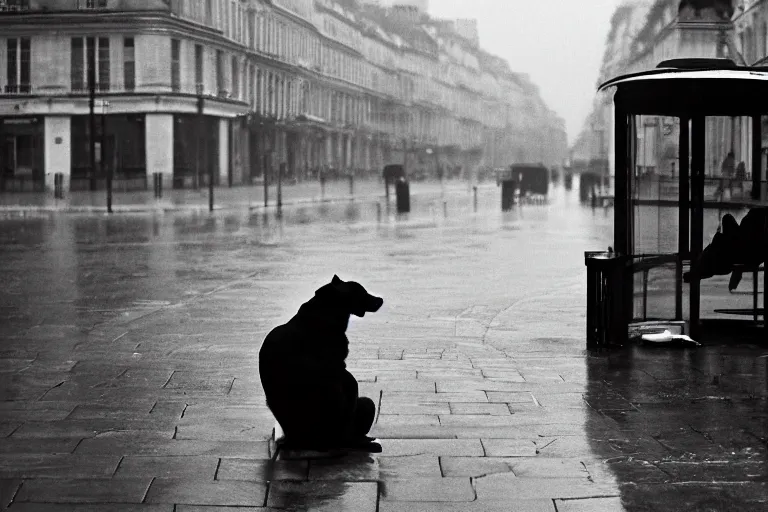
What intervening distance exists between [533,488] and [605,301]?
165 inches

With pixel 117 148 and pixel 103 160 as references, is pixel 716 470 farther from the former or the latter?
pixel 117 148

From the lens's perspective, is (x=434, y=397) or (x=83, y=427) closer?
(x=83, y=427)

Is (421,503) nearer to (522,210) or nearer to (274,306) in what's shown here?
(274,306)

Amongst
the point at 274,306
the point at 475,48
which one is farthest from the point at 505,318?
the point at 475,48

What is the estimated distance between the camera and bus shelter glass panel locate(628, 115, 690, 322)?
30.5 feet

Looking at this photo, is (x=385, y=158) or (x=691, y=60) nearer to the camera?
(x=691, y=60)

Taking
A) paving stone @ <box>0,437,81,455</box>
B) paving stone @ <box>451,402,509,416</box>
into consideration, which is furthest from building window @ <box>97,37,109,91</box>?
paving stone @ <box>0,437,81,455</box>

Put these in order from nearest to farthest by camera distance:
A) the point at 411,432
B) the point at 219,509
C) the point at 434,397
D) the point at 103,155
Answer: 1. the point at 219,509
2. the point at 411,432
3. the point at 434,397
4. the point at 103,155

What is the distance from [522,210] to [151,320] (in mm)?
29102

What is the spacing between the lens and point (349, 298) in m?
5.09

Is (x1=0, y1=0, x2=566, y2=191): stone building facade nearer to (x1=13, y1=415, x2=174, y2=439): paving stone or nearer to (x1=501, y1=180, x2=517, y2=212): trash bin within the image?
(x1=501, y1=180, x2=517, y2=212): trash bin

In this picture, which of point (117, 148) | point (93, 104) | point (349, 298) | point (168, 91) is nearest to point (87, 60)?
point (168, 91)

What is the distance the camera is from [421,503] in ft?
14.9

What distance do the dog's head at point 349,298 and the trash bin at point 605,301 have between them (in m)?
3.86
